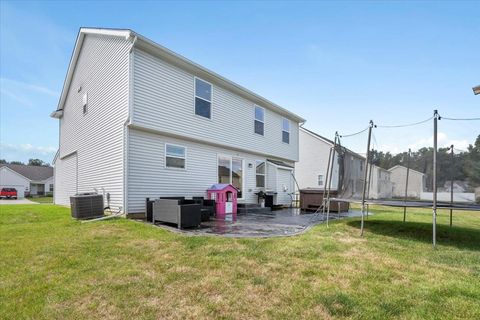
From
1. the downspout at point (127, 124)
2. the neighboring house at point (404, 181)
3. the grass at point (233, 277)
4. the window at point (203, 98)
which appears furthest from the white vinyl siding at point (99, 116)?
the neighboring house at point (404, 181)

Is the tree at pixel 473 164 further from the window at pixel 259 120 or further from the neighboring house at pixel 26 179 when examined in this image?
the neighboring house at pixel 26 179

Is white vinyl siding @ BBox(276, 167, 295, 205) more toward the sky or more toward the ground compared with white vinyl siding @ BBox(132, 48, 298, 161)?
more toward the ground

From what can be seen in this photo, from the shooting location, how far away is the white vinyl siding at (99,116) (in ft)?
30.0

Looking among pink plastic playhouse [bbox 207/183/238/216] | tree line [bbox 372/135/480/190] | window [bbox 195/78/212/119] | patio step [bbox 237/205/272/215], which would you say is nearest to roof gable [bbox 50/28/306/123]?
window [bbox 195/78/212/119]

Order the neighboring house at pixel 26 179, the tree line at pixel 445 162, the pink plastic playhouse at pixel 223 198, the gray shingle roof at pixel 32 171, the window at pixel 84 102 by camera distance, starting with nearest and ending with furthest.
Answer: the tree line at pixel 445 162
the pink plastic playhouse at pixel 223 198
the window at pixel 84 102
the neighboring house at pixel 26 179
the gray shingle roof at pixel 32 171

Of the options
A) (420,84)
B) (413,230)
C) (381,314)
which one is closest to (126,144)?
(381,314)

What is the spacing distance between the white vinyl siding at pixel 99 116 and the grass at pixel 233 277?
12.6 ft

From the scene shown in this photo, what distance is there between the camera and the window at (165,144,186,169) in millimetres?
10089

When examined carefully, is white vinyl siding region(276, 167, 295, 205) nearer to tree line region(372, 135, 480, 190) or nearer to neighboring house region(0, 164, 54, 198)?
tree line region(372, 135, 480, 190)

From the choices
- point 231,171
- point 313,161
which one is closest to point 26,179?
point 313,161

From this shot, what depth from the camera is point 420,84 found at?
12508mm

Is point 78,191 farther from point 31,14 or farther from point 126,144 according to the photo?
point 31,14

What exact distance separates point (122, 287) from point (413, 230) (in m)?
7.54

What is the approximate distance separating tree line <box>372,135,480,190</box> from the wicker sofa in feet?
18.0
